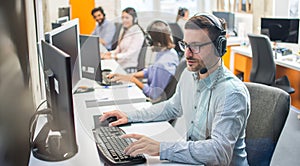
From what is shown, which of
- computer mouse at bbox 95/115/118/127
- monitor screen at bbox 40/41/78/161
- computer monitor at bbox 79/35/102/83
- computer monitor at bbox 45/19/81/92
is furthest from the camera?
computer monitor at bbox 79/35/102/83

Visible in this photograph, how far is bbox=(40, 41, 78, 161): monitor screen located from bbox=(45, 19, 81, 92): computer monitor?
33 centimetres

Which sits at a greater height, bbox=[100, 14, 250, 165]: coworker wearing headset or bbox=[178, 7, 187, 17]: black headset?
bbox=[178, 7, 187, 17]: black headset

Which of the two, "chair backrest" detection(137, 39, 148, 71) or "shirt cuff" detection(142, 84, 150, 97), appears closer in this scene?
"shirt cuff" detection(142, 84, 150, 97)

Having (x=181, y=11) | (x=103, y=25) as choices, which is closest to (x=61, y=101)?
(x=103, y=25)

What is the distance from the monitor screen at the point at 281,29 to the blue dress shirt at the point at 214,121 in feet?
10.3

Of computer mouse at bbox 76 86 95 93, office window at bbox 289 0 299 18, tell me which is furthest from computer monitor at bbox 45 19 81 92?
office window at bbox 289 0 299 18

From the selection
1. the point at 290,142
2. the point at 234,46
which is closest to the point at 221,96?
the point at 290,142

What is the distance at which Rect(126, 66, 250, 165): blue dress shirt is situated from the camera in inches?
53.9

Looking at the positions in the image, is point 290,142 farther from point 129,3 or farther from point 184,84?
point 129,3

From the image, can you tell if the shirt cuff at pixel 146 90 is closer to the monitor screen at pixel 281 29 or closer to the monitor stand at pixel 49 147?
the monitor stand at pixel 49 147

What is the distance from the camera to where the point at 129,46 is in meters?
3.81

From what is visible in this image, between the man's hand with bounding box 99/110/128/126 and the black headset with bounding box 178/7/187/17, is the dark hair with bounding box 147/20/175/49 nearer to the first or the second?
the man's hand with bounding box 99/110/128/126

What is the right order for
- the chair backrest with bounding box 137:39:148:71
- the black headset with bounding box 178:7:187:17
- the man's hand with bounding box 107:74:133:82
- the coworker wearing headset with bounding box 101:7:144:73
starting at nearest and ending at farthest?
the man's hand with bounding box 107:74:133:82 → the chair backrest with bounding box 137:39:148:71 → the coworker wearing headset with bounding box 101:7:144:73 → the black headset with bounding box 178:7:187:17

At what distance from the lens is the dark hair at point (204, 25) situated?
4.98 ft
